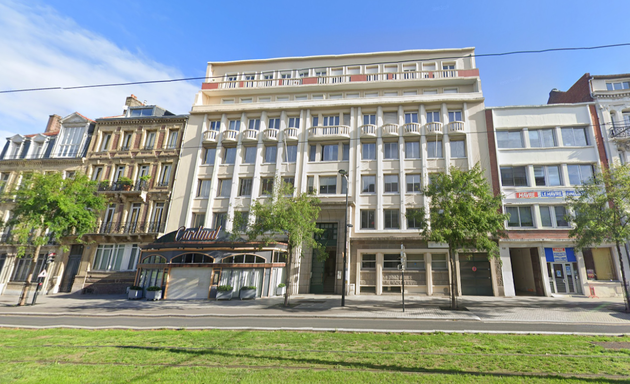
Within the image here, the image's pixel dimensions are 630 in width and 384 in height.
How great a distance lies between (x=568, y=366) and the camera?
6352mm

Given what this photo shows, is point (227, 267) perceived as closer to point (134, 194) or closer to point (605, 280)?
point (134, 194)

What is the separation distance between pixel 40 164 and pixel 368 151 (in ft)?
103

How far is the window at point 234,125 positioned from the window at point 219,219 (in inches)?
338

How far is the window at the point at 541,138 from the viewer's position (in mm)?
25094

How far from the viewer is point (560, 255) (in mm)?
22734

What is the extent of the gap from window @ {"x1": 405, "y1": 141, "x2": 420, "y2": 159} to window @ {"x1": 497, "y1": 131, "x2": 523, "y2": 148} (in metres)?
6.42

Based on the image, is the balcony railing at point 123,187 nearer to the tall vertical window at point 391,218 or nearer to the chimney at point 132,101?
the chimney at point 132,101

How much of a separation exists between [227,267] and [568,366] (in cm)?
1873

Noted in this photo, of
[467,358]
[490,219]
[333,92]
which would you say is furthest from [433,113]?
[467,358]

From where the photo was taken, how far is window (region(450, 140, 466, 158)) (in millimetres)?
26078

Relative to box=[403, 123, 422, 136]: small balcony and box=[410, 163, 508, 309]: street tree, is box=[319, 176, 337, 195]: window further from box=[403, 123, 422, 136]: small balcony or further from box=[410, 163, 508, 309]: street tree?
box=[410, 163, 508, 309]: street tree

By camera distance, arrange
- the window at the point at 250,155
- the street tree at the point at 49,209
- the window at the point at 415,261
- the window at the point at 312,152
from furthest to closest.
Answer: the window at the point at 250,155, the window at the point at 312,152, the window at the point at 415,261, the street tree at the point at 49,209

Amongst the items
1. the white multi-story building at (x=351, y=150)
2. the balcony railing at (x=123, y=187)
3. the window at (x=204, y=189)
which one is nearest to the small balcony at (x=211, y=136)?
the white multi-story building at (x=351, y=150)

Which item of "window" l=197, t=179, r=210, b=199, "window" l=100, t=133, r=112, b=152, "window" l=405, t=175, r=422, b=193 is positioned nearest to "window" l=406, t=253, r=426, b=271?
"window" l=405, t=175, r=422, b=193
